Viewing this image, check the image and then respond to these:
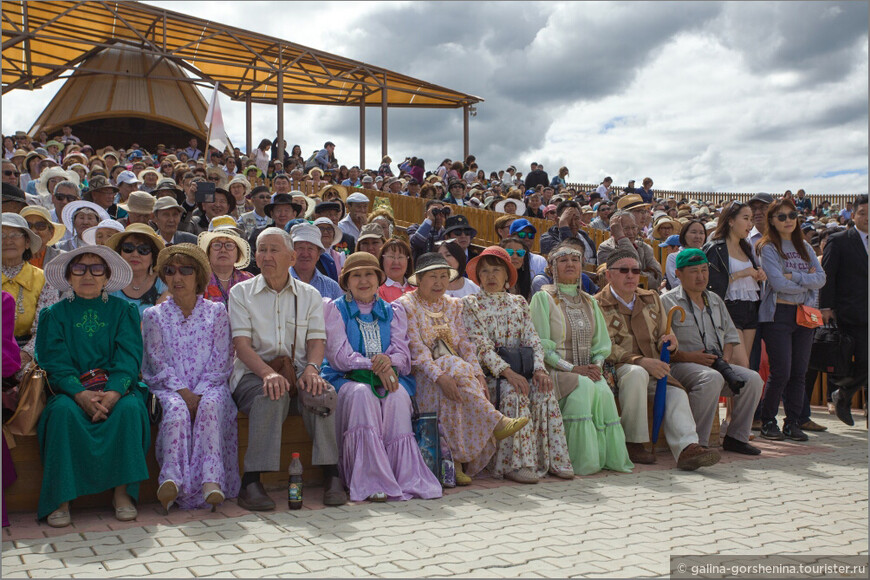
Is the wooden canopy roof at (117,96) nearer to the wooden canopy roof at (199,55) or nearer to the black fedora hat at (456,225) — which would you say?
the wooden canopy roof at (199,55)

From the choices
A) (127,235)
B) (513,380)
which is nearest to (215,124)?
(127,235)

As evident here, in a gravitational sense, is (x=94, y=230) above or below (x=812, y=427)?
above

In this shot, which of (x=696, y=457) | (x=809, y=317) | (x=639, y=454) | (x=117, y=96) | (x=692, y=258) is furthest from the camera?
(x=117, y=96)

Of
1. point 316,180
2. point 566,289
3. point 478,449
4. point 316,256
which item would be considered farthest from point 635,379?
point 316,180

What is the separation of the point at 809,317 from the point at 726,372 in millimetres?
1245

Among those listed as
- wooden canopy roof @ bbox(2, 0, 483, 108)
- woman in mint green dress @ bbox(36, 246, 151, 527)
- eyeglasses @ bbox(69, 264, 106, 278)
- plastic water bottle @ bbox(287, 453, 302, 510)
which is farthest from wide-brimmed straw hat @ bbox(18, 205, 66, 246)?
wooden canopy roof @ bbox(2, 0, 483, 108)

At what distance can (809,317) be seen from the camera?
23.7 ft

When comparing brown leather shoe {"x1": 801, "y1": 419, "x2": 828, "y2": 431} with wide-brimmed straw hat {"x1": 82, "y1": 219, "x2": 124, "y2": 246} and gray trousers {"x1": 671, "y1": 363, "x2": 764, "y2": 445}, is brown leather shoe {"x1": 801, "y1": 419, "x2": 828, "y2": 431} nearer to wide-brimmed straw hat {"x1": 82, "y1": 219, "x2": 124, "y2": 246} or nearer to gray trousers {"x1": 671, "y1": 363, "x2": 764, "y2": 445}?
gray trousers {"x1": 671, "y1": 363, "x2": 764, "y2": 445}

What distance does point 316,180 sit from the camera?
52.2 ft

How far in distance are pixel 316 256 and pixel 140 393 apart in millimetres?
2029

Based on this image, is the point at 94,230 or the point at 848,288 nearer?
the point at 94,230

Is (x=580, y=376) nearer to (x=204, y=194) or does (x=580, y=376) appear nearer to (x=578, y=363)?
(x=578, y=363)

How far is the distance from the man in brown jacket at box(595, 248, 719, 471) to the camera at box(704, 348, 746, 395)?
1.51ft

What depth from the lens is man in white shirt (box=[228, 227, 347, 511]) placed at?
4.95m
